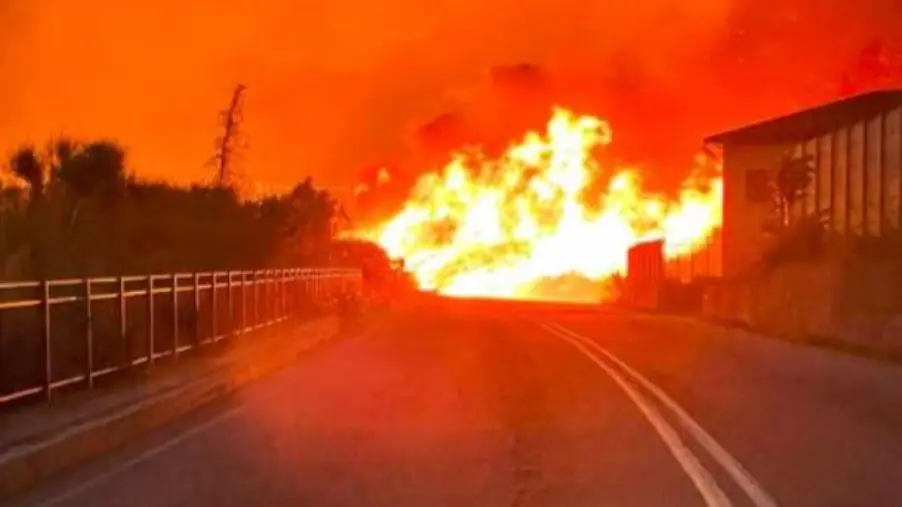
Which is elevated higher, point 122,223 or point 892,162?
point 892,162

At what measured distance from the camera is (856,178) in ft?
139

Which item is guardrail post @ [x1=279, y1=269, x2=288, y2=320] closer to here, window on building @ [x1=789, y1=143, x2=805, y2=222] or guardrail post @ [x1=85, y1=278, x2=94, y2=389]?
guardrail post @ [x1=85, y1=278, x2=94, y2=389]

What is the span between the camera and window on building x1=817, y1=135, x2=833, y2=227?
44.8 metres

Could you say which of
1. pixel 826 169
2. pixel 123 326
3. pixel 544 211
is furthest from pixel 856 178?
pixel 123 326

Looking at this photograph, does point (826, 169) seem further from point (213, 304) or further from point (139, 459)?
point (139, 459)

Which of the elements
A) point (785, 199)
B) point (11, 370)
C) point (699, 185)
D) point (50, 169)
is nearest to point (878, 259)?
point (785, 199)

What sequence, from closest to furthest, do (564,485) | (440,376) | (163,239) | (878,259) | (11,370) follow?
(564,485) → (11,370) → (440,376) → (163,239) → (878,259)

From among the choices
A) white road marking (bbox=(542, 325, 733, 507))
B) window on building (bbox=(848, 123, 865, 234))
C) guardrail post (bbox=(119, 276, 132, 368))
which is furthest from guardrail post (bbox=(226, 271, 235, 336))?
window on building (bbox=(848, 123, 865, 234))

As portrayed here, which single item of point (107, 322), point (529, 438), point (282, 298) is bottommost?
point (529, 438)

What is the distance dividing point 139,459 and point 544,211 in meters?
54.5

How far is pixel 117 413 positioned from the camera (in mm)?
16000

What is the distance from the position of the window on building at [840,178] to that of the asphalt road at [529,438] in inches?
626

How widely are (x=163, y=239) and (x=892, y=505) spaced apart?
22.7 meters

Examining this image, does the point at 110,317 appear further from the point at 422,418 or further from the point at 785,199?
the point at 785,199
